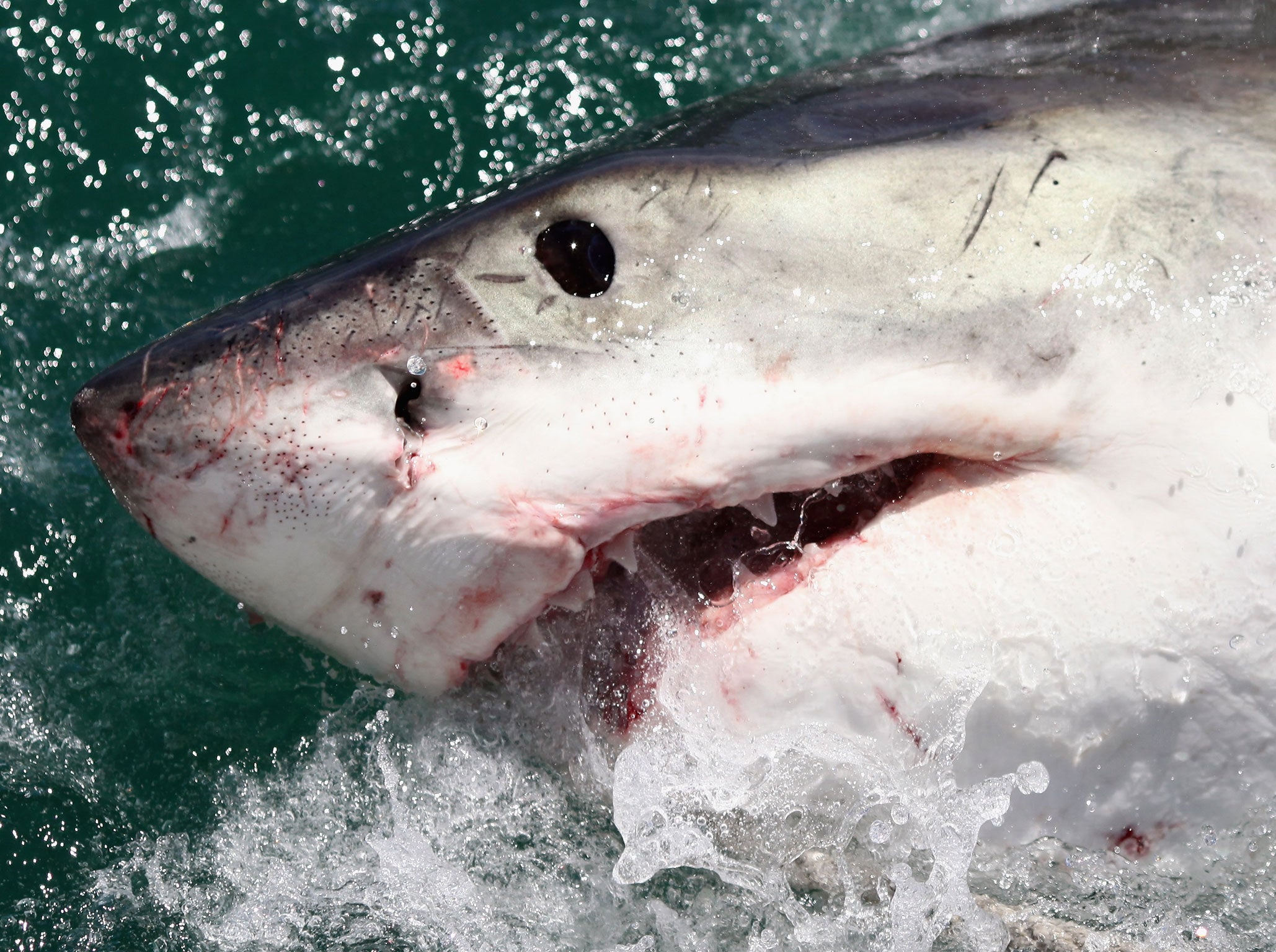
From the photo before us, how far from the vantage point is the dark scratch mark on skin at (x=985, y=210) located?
1.48 meters

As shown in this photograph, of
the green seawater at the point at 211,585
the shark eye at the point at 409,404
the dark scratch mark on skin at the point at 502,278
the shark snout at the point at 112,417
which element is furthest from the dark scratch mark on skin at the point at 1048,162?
the shark snout at the point at 112,417

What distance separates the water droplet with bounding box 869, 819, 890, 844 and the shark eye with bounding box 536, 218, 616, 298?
28.5 inches

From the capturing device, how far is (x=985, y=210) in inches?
59.0

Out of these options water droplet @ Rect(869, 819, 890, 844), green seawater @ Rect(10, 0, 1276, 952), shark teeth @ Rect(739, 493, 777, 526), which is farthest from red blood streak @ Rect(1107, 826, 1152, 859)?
shark teeth @ Rect(739, 493, 777, 526)

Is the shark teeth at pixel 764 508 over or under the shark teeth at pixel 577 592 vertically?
over

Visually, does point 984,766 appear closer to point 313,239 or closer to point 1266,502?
point 1266,502

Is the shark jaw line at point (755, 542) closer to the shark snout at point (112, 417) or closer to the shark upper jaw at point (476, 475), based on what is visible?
the shark upper jaw at point (476, 475)

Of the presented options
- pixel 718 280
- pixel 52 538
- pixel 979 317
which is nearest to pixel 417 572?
pixel 718 280

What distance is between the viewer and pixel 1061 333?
1.44 m

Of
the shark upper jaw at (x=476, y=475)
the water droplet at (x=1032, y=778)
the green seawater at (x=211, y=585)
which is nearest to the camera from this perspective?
the shark upper jaw at (x=476, y=475)

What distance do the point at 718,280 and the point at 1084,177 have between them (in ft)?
1.48

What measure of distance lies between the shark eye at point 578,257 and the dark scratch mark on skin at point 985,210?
0.39 metres

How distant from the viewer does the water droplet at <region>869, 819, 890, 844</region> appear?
63.2 inches

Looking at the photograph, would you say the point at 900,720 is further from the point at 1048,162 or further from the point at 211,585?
the point at 211,585
